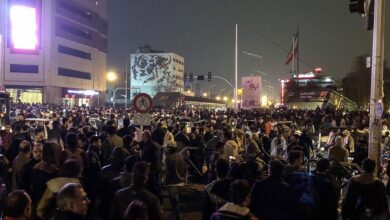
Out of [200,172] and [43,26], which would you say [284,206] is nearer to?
[200,172]

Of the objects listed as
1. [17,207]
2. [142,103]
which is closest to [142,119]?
[142,103]

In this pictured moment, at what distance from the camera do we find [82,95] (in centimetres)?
8981

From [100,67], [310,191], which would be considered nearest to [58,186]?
[310,191]

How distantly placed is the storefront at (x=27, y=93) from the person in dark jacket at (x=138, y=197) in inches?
2930

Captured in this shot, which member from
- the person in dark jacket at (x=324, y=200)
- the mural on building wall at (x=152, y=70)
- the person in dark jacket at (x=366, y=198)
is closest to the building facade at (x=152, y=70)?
the mural on building wall at (x=152, y=70)

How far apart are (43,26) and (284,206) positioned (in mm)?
78914

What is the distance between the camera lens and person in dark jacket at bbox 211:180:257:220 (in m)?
4.59

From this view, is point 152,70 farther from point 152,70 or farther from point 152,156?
point 152,156

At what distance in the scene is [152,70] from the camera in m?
164

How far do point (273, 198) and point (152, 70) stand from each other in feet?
523

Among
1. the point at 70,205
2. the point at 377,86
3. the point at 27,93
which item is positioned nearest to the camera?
the point at 70,205

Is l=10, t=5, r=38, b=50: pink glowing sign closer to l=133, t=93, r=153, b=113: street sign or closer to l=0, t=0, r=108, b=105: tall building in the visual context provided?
l=0, t=0, r=108, b=105: tall building

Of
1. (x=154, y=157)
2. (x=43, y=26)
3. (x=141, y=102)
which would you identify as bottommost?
(x=154, y=157)

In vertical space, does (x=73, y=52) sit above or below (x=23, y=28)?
below
